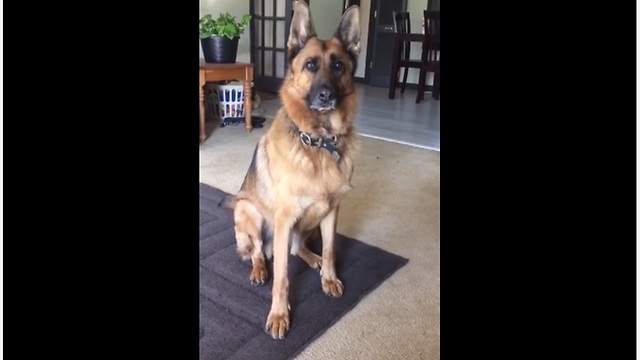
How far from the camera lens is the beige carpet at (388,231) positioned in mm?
1181

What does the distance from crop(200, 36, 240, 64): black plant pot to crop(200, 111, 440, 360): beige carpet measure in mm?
530

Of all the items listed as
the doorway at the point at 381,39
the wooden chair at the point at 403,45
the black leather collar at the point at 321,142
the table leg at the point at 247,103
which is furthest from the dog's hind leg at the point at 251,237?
the doorway at the point at 381,39

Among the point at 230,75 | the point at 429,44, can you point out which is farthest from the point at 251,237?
the point at 429,44

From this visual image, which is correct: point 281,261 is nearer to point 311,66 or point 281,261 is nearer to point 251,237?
point 251,237

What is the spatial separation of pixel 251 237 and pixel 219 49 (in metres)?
2.06

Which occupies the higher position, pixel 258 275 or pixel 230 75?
pixel 230 75

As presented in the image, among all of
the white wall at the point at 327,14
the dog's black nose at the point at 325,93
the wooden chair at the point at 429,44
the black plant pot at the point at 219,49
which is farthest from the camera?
the white wall at the point at 327,14

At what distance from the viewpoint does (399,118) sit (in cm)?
415

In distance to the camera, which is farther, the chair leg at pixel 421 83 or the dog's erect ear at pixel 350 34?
the chair leg at pixel 421 83

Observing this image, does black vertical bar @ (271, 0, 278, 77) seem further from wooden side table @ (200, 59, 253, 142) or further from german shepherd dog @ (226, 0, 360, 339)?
german shepherd dog @ (226, 0, 360, 339)

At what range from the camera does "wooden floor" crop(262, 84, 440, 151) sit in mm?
3400

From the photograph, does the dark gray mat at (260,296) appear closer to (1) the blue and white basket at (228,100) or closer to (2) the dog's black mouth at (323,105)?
(2) the dog's black mouth at (323,105)
